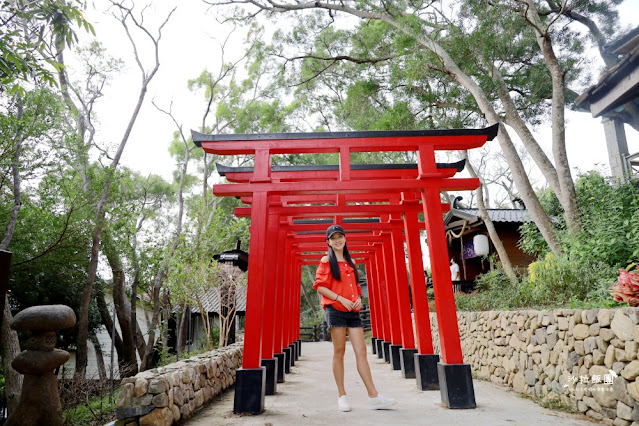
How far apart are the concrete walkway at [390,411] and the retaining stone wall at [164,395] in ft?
0.53

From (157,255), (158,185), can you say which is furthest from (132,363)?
(158,185)

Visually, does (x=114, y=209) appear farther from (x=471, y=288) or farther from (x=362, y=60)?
(x=471, y=288)

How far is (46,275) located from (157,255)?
9.15 feet

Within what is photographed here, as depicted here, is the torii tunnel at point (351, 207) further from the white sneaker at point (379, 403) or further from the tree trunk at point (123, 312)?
the tree trunk at point (123, 312)

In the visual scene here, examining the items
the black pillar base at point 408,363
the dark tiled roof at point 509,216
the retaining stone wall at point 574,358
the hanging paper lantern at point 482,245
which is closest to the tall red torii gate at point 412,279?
the black pillar base at point 408,363

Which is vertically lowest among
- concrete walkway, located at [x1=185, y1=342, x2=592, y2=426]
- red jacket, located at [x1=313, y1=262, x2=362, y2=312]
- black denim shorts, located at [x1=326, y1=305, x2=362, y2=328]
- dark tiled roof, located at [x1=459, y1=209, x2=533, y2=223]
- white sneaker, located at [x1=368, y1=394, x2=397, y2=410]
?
concrete walkway, located at [x1=185, y1=342, x2=592, y2=426]

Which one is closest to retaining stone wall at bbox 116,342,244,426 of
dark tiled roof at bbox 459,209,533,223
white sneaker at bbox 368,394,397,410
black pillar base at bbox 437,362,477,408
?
white sneaker at bbox 368,394,397,410

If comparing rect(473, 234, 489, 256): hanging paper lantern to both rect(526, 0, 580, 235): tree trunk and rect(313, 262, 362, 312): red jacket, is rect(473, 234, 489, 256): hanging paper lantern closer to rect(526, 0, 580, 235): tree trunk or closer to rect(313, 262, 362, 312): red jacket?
rect(526, 0, 580, 235): tree trunk

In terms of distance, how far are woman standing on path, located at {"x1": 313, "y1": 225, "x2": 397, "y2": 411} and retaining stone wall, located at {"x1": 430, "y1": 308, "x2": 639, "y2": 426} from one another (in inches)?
68.0

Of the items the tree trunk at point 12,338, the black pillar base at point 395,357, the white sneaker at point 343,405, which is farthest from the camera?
the black pillar base at point 395,357

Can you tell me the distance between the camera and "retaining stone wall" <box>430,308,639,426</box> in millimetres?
3248

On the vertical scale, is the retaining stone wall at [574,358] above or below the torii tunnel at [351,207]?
below

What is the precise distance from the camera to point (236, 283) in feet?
→ 33.4

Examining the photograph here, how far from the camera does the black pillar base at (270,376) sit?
5371mm
